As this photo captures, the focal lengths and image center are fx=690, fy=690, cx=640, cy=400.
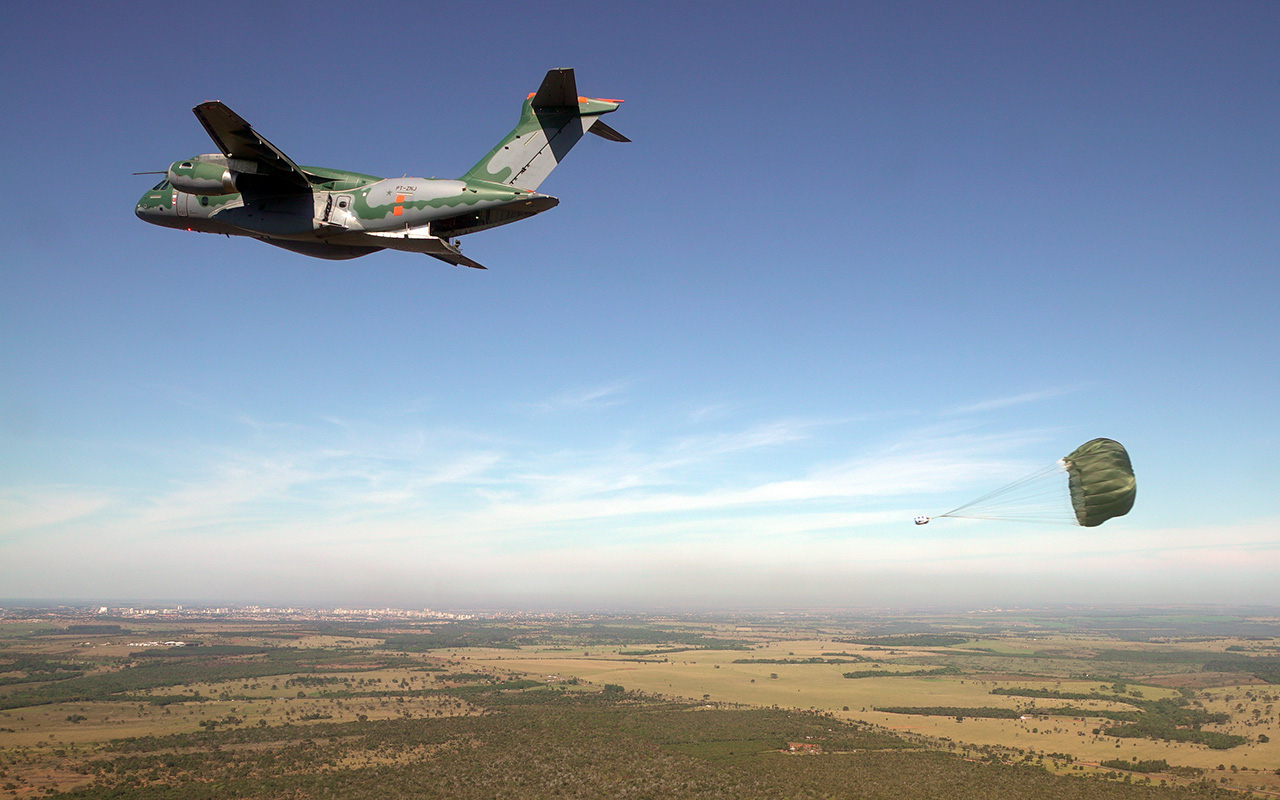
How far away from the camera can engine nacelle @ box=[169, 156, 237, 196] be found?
31.8 feet

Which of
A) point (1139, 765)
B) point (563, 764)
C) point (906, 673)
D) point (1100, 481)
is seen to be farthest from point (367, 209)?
point (906, 673)

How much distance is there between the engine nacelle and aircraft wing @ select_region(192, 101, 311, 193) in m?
0.37

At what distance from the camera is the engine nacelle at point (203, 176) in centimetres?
969

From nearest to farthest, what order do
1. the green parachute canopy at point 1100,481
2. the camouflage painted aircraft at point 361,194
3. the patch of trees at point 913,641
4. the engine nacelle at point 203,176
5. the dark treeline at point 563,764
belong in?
the camouflage painted aircraft at point 361,194
the engine nacelle at point 203,176
the green parachute canopy at point 1100,481
the dark treeline at point 563,764
the patch of trees at point 913,641

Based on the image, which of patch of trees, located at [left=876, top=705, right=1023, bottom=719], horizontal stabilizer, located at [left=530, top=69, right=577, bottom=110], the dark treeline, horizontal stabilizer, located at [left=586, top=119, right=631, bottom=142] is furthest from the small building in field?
horizontal stabilizer, located at [left=530, top=69, right=577, bottom=110]

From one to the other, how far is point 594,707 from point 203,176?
78.0 metres

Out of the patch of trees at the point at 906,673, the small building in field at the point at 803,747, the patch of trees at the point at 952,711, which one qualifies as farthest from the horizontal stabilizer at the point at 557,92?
the patch of trees at the point at 906,673

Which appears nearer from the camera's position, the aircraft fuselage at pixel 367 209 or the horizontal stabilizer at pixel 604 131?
the aircraft fuselage at pixel 367 209

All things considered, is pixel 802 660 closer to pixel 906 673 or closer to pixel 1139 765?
pixel 906 673

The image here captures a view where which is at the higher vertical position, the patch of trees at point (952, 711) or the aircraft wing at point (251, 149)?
the aircraft wing at point (251, 149)

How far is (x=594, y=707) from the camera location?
77.9 meters

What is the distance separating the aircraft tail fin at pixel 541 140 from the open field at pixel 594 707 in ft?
160

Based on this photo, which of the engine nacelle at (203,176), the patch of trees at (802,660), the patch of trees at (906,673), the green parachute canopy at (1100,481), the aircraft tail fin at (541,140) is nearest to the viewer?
Answer: the engine nacelle at (203,176)

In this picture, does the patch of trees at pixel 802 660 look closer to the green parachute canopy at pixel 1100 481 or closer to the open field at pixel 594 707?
the open field at pixel 594 707
